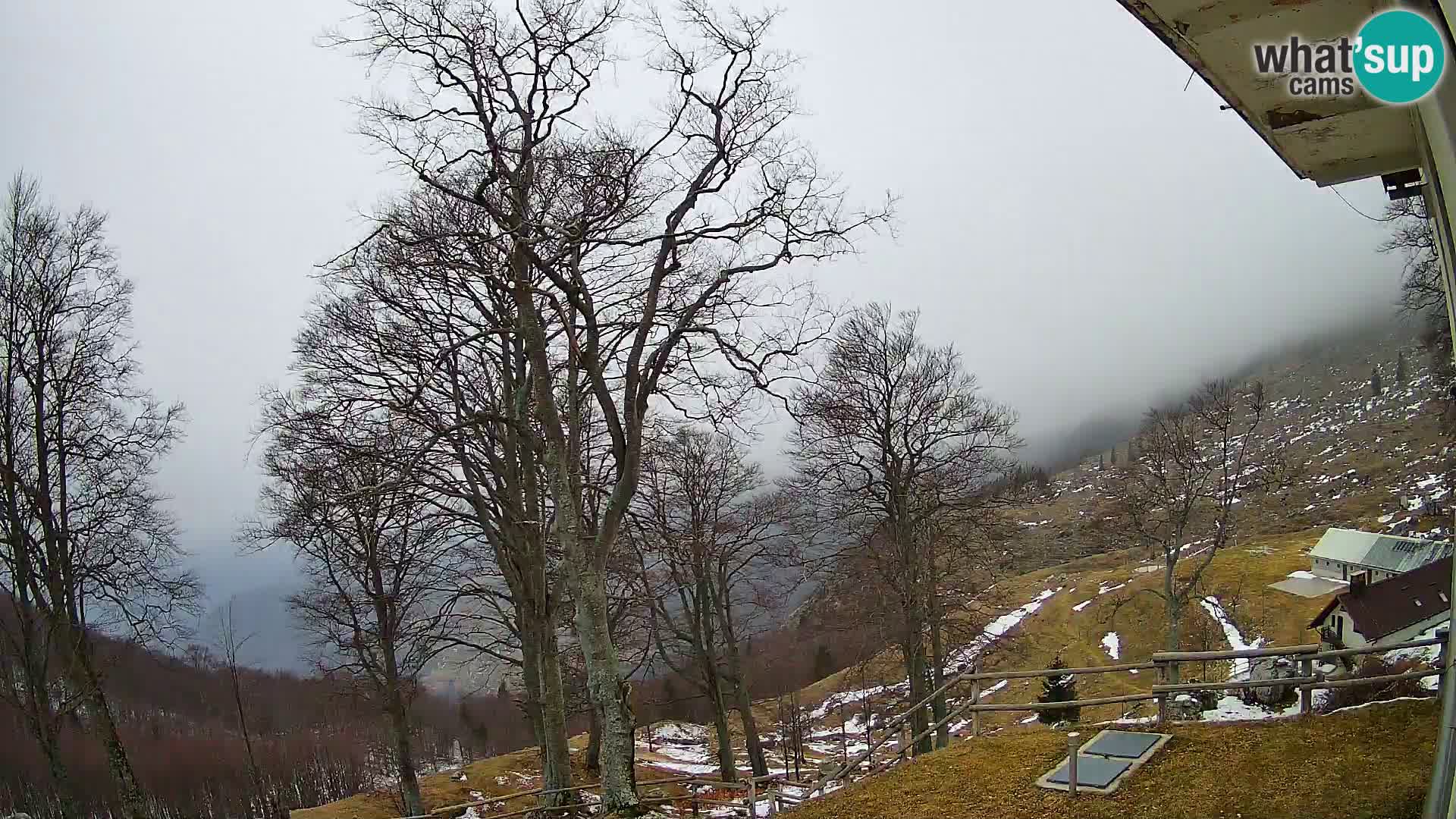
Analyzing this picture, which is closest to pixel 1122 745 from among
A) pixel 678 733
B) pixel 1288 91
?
pixel 1288 91

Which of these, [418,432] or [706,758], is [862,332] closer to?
[418,432]

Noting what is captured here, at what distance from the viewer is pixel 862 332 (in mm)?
19203

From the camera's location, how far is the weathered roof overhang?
371 cm

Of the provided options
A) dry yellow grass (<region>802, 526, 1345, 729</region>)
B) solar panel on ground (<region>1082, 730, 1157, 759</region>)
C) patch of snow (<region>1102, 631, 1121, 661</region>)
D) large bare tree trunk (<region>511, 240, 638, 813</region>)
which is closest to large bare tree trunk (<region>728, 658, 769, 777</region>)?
dry yellow grass (<region>802, 526, 1345, 729</region>)

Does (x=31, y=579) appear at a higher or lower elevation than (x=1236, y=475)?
higher

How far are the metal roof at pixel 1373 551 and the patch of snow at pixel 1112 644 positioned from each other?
44.8 ft

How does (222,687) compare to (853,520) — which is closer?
(853,520)

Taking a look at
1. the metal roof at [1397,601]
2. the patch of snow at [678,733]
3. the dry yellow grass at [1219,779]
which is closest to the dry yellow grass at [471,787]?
the patch of snow at [678,733]

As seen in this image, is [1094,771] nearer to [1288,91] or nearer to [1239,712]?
[1239,712]

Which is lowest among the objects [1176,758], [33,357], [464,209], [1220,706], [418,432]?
[1220,706]

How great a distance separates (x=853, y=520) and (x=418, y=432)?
35.9 feet

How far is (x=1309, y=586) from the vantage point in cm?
4388

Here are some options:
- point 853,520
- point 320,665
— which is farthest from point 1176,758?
point 320,665

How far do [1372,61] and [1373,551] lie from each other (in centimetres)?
5279
